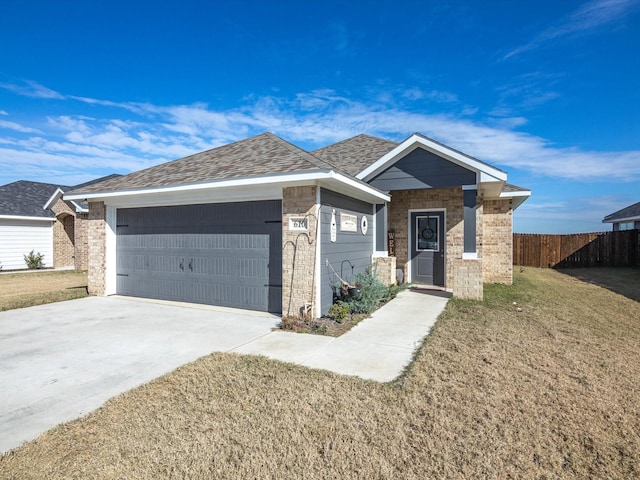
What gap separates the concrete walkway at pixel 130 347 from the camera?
3529 mm

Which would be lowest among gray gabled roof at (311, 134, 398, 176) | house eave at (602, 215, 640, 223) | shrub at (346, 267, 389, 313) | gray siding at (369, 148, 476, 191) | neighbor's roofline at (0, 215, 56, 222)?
shrub at (346, 267, 389, 313)

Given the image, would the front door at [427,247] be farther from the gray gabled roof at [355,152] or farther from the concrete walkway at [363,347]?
the concrete walkway at [363,347]

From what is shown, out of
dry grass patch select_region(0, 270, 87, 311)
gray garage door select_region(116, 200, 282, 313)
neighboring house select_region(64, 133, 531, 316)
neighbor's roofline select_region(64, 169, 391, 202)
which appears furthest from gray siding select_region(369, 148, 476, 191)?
dry grass patch select_region(0, 270, 87, 311)

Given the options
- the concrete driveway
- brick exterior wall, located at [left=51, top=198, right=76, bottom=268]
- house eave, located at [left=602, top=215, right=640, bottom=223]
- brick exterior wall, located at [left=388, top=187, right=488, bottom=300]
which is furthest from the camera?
house eave, located at [left=602, top=215, right=640, bottom=223]

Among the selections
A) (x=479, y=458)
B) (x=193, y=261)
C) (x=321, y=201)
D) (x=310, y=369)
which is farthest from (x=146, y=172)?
(x=479, y=458)

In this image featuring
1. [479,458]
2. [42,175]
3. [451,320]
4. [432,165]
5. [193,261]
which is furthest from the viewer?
[42,175]

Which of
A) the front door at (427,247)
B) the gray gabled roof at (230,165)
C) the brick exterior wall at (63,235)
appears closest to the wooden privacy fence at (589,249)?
the front door at (427,247)

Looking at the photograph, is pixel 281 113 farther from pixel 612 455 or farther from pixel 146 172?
pixel 612 455

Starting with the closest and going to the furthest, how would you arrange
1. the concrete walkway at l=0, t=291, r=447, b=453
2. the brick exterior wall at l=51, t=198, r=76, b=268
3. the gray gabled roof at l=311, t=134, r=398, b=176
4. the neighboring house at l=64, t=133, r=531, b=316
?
1. the concrete walkway at l=0, t=291, r=447, b=453
2. the neighboring house at l=64, t=133, r=531, b=316
3. the gray gabled roof at l=311, t=134, r=398, b=176
4. the brick exterior wall at l=51, t=198, r=76, b=268

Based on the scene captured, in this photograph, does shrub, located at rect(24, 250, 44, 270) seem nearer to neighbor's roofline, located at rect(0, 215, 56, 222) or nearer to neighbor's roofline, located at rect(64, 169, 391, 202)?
neighbor's roofline, located at rect(0, 215, 56, 222)

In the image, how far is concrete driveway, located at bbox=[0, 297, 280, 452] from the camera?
338 centimetres

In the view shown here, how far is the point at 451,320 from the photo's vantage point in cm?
669

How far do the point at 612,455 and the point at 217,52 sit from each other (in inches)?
507

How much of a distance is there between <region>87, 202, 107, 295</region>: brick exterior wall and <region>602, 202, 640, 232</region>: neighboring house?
28.4 metres
